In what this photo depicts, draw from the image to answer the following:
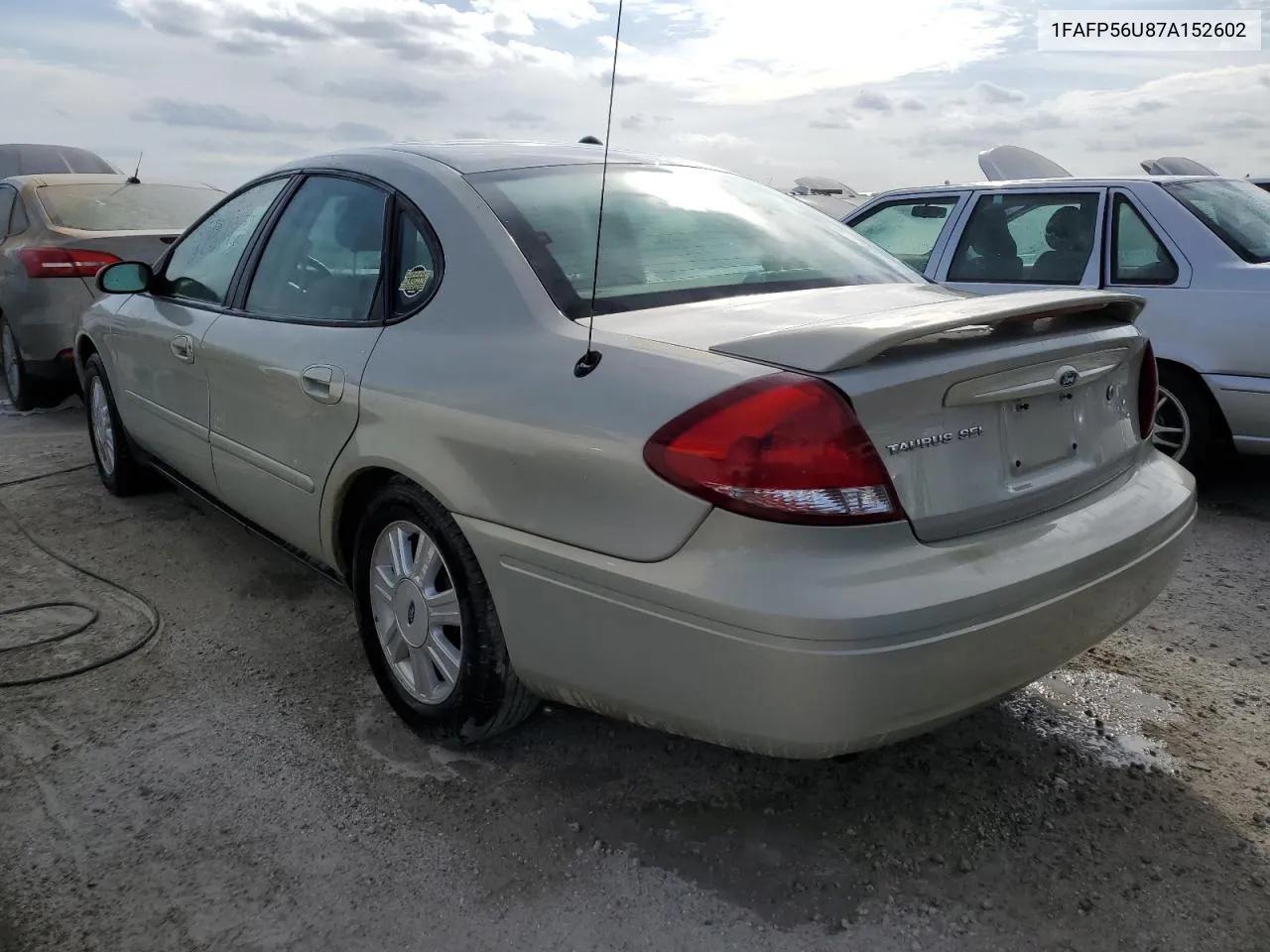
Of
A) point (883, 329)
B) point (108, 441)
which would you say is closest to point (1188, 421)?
point (883, 329)

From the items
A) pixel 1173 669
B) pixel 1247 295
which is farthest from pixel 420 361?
pixel 1247 295

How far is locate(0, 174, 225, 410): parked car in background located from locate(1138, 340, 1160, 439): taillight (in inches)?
214

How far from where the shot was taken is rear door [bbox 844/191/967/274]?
18.9 ft

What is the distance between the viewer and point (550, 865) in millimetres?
2320

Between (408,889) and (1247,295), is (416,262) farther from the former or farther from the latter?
(1247,295)

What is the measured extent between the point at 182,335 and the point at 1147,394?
3.12 metres

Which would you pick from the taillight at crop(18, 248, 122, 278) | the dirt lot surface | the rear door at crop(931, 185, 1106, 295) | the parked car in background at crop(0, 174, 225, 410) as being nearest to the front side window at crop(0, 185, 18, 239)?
the parked car in background at crop(0, 174, 225, 410)

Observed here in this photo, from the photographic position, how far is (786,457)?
1960 mm

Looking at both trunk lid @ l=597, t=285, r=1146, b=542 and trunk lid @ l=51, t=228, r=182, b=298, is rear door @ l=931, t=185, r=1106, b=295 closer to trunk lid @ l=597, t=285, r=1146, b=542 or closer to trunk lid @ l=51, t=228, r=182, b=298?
trunk lid @ l=597, t=285, r=1146, b=542

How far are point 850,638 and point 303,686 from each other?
6.24ft

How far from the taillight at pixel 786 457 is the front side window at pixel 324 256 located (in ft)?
4.28

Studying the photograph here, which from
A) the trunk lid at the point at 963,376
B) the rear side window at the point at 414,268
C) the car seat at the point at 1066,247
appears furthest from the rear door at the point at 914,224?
the rear side window at the point at 414,268

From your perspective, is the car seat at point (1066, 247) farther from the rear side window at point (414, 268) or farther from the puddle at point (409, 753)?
the puddle at point (409, 753)

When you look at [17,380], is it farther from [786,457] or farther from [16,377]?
[786,457]
